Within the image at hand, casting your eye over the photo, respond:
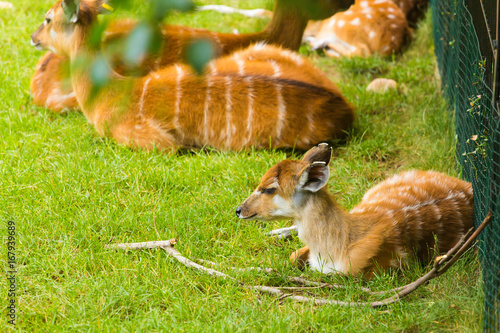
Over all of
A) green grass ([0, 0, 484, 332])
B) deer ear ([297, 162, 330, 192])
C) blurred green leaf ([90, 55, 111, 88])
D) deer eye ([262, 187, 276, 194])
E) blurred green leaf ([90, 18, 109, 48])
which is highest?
blurred green leaf ([90, 18, 109, 48])

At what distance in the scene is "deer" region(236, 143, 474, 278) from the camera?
9.87 ft

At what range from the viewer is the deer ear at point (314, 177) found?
2.96 metres

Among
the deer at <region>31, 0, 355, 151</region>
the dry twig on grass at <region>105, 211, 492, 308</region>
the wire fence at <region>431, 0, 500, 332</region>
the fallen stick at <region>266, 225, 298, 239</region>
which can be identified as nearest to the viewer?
the wire fence at <region>431, 0, 500, 332</region>

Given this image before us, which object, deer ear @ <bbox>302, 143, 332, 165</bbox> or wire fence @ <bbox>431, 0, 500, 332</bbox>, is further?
deer ear @ <bbox>302, 143, 332, 165</bbox>

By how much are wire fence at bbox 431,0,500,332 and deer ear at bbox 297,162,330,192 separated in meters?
0.69

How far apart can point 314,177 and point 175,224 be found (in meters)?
0.97

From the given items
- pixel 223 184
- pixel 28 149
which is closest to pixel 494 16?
pixel 223 184

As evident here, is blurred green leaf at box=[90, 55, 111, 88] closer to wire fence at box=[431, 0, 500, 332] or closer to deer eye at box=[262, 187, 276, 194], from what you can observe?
wire fence at box=[431, 0, 500, 332]

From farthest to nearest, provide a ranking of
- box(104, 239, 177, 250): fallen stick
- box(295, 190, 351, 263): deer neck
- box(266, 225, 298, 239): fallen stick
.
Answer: box(266, 225, 298, 239): fallen stick → box(104, 239, 177, 250): fallen stick → box(295, 190, 351, 263): deer neck

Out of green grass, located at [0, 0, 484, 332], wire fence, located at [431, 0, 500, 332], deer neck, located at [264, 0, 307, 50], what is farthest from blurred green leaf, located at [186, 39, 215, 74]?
deer neck, located at [264, 0, 307, 50]

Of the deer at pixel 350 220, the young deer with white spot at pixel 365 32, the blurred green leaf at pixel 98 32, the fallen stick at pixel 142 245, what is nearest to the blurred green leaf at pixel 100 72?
the blurred green leaf at pixel 98 32

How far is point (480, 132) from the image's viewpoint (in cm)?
287

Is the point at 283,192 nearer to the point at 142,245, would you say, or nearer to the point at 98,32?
the point at 142,245

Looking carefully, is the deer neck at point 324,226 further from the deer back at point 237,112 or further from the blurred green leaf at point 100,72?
the blurred green leaf at point 100,72
